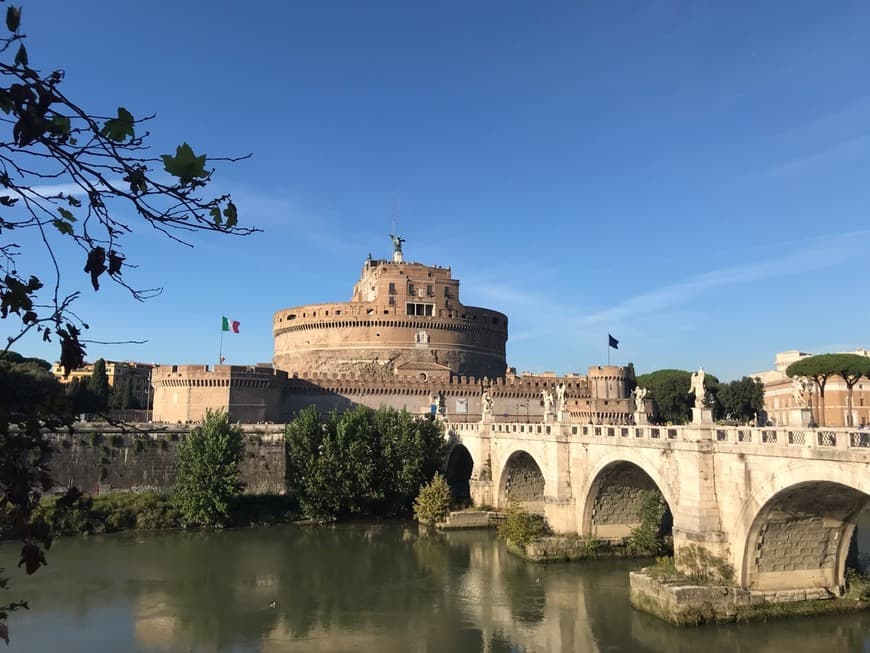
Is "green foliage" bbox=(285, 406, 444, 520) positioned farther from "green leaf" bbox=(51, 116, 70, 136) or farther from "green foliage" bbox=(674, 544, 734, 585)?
"green leaf" bbox=(51, 116, 70, 136)

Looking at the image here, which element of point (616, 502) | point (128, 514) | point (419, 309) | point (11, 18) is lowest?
point (128, 514)

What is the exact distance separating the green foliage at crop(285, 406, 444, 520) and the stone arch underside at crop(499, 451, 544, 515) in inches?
177

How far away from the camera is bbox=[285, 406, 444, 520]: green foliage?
A: 30844 mm

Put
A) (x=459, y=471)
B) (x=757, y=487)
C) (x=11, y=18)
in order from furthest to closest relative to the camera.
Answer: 1. (x=459, y=471)
2. (x=757, y=487)
3. (x=11, y=18)

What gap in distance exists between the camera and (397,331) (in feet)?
172

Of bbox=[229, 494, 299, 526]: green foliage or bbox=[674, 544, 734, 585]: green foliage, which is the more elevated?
bbox=[674, 544, 734, 585]: green foliage

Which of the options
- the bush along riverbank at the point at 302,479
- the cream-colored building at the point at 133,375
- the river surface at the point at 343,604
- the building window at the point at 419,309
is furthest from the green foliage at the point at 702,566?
the cream-colored building at the point at 133,375

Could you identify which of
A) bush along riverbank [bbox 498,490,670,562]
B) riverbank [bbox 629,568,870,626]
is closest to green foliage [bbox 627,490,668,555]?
bush along riverbank [bbox 498,490,670,562]

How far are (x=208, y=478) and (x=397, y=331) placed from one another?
982 inches

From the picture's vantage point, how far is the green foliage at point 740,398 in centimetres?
5606

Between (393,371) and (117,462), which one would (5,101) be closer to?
(117,462)

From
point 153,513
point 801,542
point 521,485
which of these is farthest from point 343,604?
point 153,513

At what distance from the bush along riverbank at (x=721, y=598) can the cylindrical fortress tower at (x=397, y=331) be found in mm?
33507

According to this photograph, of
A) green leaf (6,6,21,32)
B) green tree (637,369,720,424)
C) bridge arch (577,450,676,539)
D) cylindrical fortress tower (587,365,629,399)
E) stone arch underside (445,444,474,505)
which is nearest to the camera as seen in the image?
green leaf (6,6,21,32)
